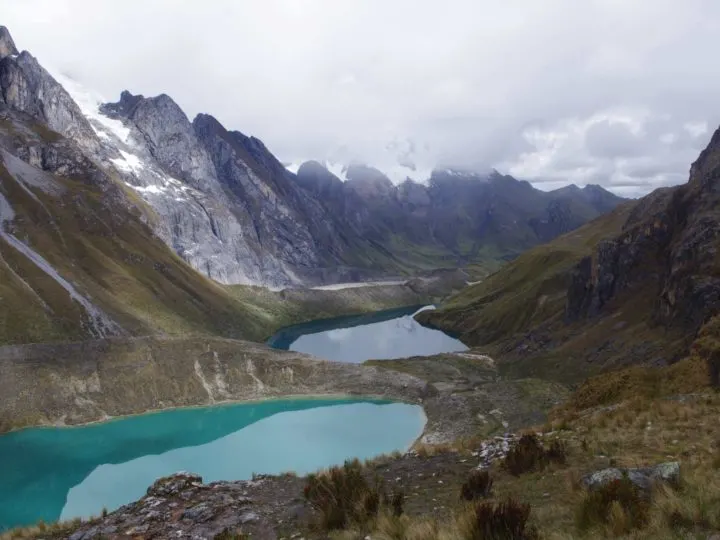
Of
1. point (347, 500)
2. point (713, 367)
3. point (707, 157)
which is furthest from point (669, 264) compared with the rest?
point (347, 500)

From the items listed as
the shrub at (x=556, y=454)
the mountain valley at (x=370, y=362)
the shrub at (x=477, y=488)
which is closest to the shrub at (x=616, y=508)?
the mountain valley at (x=370, y=362)

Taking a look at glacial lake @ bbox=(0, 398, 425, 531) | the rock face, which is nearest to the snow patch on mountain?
glacial lake @ bbox=(0, 398, 425, 531)

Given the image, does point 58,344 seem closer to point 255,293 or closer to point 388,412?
point 388,412

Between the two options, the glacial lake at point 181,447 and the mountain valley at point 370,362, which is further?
the glacial lake at point 181,447

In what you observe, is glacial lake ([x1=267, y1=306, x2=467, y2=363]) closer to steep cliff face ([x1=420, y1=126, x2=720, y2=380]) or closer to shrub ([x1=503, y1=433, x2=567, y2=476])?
steep cliff face ([x1=420, y1=126, x2=720, y2=380])

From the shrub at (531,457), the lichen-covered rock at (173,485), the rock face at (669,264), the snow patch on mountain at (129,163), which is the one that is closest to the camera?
the shrub at (531,457)

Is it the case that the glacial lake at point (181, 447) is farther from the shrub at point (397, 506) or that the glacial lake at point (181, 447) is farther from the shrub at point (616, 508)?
the shrub at point (616, 508)

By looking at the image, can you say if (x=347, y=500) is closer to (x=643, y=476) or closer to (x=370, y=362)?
(x=643, y=476)
